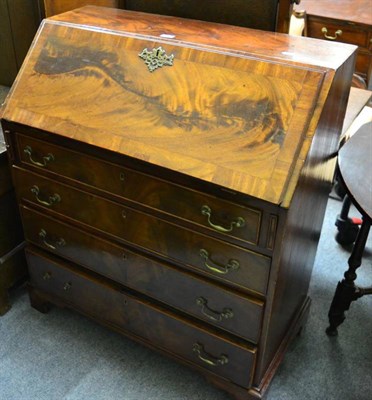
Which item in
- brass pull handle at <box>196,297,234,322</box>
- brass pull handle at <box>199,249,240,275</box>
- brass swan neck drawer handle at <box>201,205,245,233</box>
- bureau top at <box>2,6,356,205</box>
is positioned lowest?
brass pull handle at <box>196,297,234,322</box>

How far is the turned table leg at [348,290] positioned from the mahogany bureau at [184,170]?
167mm

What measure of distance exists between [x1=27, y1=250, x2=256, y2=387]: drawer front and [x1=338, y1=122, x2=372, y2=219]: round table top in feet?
1.64

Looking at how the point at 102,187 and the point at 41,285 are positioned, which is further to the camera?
the point at 41,285

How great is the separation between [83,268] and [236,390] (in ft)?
2.03

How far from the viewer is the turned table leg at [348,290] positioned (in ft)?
5.39

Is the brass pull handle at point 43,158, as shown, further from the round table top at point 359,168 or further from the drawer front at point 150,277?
the round table top at point 359,168

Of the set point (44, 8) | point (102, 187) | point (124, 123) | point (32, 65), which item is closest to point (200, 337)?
point (102, 187)

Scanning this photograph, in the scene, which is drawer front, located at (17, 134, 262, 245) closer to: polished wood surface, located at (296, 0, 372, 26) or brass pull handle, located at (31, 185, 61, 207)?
brass pull handle, located at (31, 185, 61, 207)

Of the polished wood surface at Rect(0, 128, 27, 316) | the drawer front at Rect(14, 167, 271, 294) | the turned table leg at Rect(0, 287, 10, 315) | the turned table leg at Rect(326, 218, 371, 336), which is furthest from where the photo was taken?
the turned table leg at Rect(0, 287, 10, 315)

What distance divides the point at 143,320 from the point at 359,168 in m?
0.80

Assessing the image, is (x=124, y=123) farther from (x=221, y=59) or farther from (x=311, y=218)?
(x=311, y=218)

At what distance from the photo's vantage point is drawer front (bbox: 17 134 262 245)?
1.19 m

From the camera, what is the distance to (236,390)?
1494 mm

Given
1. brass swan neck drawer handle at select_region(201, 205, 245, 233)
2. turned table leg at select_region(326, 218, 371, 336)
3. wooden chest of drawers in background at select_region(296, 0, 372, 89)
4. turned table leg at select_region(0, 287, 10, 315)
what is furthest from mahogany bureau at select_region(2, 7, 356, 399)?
wooden chest of drawers in background at select_region(296, 0, 372, 89)
